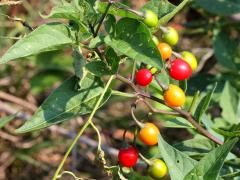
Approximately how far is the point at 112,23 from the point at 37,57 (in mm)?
2285

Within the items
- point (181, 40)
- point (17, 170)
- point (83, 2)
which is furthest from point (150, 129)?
point (181, 40)

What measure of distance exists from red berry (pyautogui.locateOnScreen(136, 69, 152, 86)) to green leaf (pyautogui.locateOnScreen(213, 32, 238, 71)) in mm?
1394

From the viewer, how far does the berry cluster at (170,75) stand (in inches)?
70.9

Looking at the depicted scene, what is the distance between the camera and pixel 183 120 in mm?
2131

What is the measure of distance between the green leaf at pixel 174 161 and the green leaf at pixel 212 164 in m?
0.11

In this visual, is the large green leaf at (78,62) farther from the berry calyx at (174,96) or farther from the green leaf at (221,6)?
the green leaf at (221,6)

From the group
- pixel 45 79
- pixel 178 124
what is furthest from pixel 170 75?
pixel 45 79

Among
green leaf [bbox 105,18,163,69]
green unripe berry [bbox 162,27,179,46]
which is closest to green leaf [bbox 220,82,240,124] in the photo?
green unripe berry [bbox 162,27,179,46]

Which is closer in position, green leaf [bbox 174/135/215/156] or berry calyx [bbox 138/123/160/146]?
berry calyx [bbox 138/123/160/146]

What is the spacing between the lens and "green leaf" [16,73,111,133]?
179cm

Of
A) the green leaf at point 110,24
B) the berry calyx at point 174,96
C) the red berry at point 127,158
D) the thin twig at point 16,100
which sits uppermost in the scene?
the green leaf at point 110,24

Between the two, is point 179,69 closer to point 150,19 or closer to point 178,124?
point 150,19

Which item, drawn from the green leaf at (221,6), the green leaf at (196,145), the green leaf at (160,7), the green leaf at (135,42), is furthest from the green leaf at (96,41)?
the green leaf at (221,6)

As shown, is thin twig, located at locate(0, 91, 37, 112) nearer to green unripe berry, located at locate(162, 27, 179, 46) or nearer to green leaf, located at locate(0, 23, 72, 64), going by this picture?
green unripe berry, located at locate(162, 27, 179, 46)
